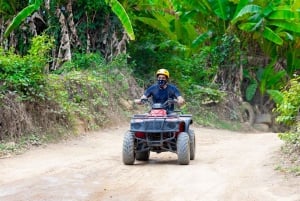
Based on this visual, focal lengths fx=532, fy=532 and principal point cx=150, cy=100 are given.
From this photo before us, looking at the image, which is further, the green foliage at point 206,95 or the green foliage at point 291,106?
the green foliage at point 206,95

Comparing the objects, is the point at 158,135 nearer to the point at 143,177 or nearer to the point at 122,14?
the point at 143,177

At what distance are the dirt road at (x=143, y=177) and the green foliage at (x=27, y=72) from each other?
157 cm

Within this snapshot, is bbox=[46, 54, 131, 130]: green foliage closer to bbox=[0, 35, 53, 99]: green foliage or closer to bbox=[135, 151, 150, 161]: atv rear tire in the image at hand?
bbox=[0, 35, 53, 99]: green foliage

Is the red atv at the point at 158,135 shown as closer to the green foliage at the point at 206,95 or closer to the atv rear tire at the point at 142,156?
the atv rear tire at the point at 142,156

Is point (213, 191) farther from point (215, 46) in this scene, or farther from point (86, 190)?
point (215, 46)

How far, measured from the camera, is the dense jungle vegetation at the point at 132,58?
12.5 metres

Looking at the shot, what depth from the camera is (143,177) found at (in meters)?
8.00

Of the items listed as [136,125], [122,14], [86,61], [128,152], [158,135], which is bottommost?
[128,152]

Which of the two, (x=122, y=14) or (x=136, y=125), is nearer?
(x=136, y=125)

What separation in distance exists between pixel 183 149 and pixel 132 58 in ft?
43.3

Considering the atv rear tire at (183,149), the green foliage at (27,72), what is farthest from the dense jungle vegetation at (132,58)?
the atv rear tire at (183,149)

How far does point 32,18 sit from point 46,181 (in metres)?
12.5

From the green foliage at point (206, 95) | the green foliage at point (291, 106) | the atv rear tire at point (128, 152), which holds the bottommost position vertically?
the atv rear tire at point (128, 152)

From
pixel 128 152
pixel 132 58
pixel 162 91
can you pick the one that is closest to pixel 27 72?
pixel 162 91
